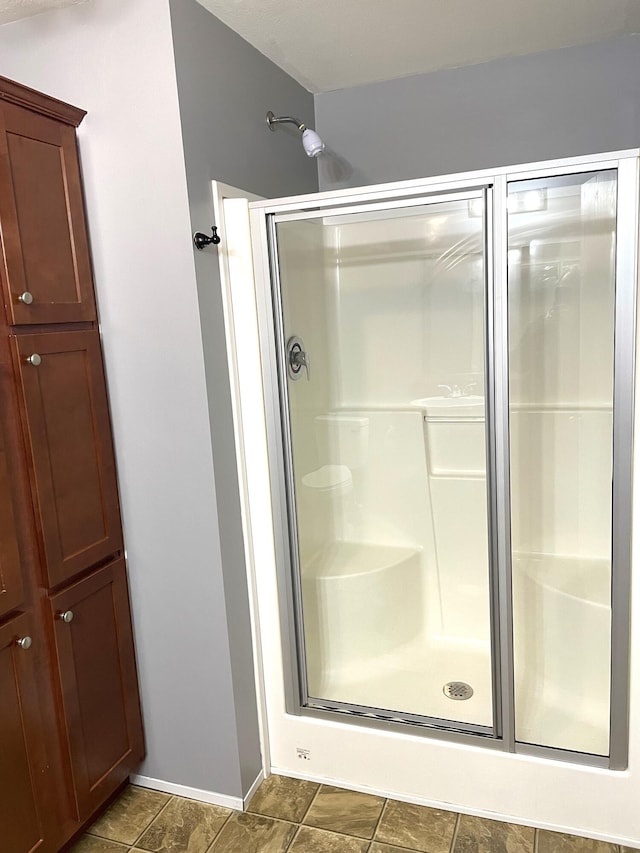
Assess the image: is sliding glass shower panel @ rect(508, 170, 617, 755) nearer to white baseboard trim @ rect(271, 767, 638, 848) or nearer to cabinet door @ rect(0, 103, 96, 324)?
white baseboard trim @ rect(271, 767, 638, 848)

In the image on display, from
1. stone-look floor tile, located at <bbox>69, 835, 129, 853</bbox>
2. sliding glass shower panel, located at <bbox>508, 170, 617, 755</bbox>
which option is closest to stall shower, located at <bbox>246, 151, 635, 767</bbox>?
sliding glass shower panel, located at <bbox>508, 170, 617, 755</bbox>

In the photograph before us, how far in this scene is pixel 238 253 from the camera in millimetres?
1983

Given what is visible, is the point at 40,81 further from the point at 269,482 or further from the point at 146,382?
the point at 269,482

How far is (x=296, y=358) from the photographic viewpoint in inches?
90.1

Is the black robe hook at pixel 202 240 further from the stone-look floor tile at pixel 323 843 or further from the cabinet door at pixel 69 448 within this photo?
the stone-look floor tile at pixel 323 843

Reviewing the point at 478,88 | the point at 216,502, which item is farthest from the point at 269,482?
the point at 478,88

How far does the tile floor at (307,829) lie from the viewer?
187 cm

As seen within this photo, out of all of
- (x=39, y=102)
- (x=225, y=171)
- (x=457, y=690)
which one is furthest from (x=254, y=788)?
(x=39, y=102)

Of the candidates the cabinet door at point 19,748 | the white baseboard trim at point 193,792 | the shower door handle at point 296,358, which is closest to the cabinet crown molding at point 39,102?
the shower door handle at point 296,358

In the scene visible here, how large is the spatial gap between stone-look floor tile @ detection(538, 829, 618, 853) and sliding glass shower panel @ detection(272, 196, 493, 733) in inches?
16.1

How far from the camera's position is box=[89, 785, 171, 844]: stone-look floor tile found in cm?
199

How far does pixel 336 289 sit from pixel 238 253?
756 mm

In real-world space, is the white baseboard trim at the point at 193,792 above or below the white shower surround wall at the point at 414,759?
below

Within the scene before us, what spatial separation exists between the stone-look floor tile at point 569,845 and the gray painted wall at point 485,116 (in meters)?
2.25
